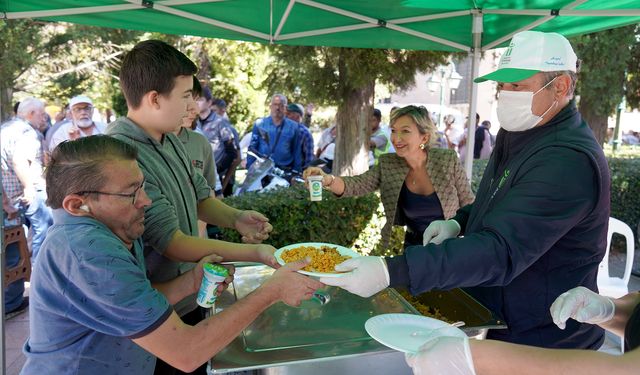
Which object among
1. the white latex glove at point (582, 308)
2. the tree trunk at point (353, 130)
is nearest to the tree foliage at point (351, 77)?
the tree trunk at point (353, 130)

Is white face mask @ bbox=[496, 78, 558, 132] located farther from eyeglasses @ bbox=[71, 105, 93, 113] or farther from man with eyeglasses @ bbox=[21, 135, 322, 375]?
eyeglasses @ bbox=[71, 105, 93, 113]

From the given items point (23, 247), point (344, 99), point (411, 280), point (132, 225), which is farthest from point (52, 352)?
point (344, 99)

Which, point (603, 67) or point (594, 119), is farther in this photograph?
point (594, 119)

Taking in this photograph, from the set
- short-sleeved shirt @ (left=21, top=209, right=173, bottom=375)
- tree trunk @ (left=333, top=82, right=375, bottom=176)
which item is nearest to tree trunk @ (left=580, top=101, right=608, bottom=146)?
tree trunk @ (left=333, top=82, right=375, bottom=176)

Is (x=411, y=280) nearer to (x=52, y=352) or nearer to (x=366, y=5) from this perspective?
(x=52, y=352)

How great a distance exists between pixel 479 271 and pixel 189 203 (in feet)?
4.21

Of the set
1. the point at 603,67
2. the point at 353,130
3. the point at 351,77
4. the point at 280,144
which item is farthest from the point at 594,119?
the point at 280,144

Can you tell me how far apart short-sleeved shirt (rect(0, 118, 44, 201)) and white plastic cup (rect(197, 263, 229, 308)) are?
14.7 ft

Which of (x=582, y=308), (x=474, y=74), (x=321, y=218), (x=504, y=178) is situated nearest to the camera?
(x=582, y=308)

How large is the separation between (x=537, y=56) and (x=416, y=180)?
1858 millimetres

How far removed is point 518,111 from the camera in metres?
2.01

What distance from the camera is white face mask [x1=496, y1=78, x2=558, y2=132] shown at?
1.99 meters

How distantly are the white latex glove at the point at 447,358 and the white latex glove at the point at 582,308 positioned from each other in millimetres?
450

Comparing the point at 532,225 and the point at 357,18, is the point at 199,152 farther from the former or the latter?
the point at 532,225
